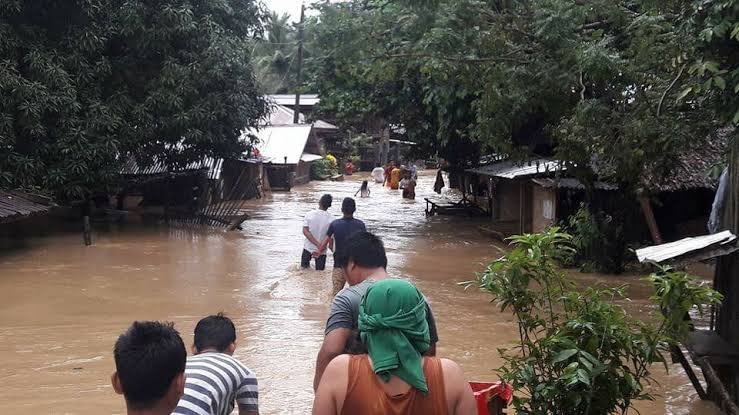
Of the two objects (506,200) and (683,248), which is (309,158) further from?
(683,248)

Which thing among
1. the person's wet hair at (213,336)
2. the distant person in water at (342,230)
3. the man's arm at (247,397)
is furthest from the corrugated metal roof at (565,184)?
the man's arm at (247,397)

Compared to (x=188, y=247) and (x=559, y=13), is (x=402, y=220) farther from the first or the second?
(x=559, y=13)

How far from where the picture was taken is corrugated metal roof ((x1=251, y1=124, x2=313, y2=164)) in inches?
1336

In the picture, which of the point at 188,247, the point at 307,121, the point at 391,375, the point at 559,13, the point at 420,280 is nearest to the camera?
the point at 391,375

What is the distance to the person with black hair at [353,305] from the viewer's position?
398cm

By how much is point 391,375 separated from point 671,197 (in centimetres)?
1527

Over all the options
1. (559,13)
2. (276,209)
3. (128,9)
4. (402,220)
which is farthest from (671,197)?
(276,209)

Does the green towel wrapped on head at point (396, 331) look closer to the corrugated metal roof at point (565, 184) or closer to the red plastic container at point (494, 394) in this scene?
the red plastic container at point (494, 394)

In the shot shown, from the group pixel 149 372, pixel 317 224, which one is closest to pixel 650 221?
pixel 317 224

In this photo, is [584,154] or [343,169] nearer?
[584,154]

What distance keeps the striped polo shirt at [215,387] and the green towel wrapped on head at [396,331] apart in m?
0.69

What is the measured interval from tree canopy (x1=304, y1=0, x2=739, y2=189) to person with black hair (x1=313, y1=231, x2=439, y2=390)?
3235 millimetres

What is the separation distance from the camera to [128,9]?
18.4m

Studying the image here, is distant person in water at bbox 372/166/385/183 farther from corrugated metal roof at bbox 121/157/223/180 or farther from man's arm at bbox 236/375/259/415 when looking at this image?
man's arm at bbox 236/375/259/415
